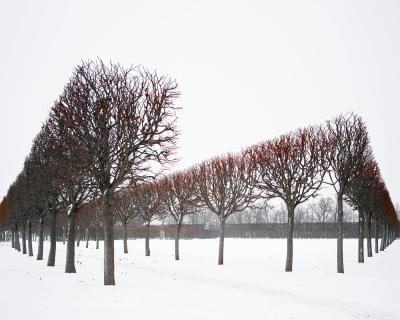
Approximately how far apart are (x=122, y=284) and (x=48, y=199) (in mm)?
10943

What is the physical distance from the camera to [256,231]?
9962 centimetres

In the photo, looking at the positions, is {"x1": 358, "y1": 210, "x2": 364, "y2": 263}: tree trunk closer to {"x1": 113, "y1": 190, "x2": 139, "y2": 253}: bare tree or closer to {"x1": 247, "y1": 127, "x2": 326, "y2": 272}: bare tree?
{"x1": 247, "y1": 127, "x2": 326, "y2": 272}: bare tree

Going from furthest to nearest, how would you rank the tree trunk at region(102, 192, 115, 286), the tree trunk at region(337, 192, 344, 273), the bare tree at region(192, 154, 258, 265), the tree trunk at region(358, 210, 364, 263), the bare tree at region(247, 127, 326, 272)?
1. the bare tree at region(192, 154, 258, 265)
2. the tree trunk at region(358, 210, 364, 263)
3. the bare tree at region(247, 127, 326, 272)
4. the tree trunk at region(337, 192, 344, 273)
5. the tree trunk at region(102, 192, 115, 286)

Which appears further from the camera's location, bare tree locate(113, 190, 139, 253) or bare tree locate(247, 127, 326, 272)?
bare tree locate(113, 190, 139, 253)

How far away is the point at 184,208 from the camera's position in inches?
1502

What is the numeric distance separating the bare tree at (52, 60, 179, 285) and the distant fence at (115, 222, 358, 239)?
238 feet

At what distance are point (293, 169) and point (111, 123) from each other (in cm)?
1414

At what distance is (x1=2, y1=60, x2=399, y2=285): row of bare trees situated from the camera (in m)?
17.3

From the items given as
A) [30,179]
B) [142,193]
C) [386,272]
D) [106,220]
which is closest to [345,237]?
[142,193]

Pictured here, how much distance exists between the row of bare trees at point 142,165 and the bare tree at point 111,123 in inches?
1.9

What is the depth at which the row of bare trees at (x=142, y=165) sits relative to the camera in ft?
56.9

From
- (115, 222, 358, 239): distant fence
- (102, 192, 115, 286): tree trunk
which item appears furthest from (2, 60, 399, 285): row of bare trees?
(115, 222, 358, 239): distant fence

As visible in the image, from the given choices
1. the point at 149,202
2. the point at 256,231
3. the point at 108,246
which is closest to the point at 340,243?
the point at 108,246

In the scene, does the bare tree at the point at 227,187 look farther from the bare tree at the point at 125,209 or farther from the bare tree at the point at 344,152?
the bare tree at the point at 125,209
